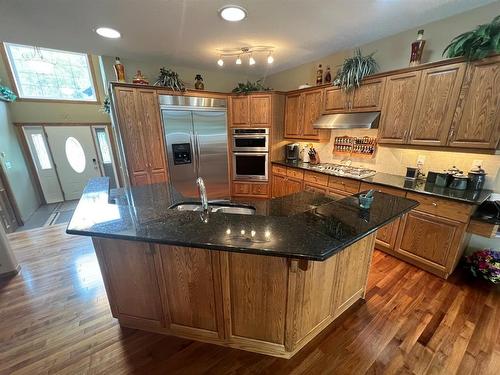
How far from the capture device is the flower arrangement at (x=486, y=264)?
2061mm

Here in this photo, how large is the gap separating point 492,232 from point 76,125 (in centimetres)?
736

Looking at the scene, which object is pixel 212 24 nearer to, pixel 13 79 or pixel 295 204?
pixel 295 204

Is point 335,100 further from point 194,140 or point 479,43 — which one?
point 194,140

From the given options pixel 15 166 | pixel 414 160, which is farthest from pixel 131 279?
pixel 15 166

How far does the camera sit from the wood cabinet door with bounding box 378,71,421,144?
2.35 m

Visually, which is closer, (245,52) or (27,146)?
(245,52)

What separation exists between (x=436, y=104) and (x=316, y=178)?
1634 millimetres

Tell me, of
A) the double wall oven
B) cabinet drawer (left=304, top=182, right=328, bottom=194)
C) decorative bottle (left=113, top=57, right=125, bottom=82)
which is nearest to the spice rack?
cabinet drawer (left=304, top=182, right=328, bottom=194)

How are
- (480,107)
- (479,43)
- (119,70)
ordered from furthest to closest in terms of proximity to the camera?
1. (119,70)
2. (480,107)
3. (479,43)

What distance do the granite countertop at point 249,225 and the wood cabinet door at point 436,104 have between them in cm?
113

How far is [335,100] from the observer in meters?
3.11

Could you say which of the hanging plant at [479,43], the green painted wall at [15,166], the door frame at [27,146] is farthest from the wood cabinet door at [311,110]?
the green painted wall at [15,166]

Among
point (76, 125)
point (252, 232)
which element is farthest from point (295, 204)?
point (76, 125)

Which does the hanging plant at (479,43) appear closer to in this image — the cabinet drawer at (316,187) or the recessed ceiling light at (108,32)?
the cabinet drawer at (316,187)
